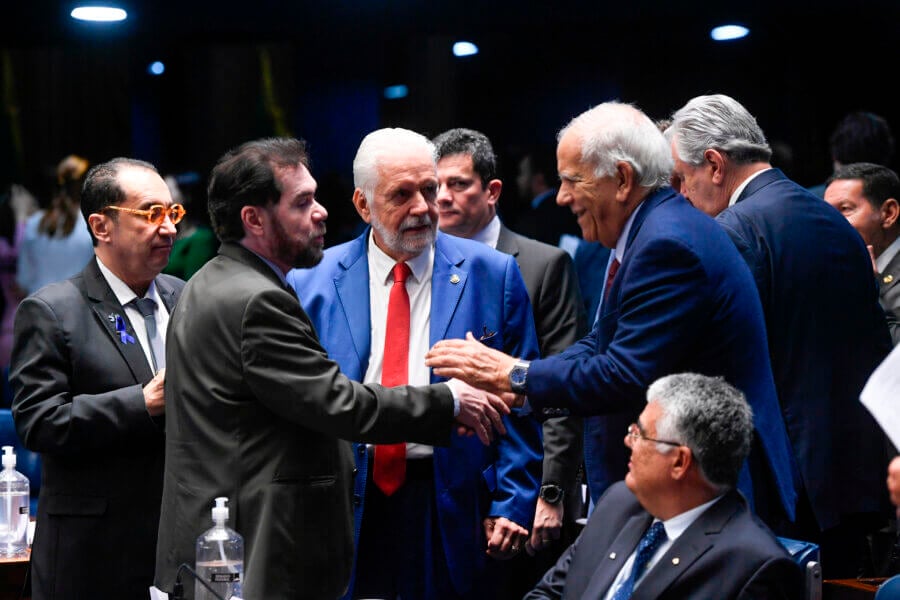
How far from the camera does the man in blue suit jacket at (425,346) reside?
373 cm

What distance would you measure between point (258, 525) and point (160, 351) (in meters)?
1.03

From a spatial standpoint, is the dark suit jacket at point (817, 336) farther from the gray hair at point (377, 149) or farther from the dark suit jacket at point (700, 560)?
the gray hair at point (377, 149)

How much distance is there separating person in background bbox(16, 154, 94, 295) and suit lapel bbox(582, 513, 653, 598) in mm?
5152

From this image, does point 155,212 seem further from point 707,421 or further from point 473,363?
point 707,421

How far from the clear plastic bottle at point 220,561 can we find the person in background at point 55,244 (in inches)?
191

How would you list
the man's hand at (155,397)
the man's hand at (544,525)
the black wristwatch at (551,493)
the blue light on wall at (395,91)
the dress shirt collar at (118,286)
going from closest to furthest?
the man's hand at (155,397), the dress shirt collar at (118,286), the man's hand at (544,525), the black wristwatch at (551,493), the blue light on wall at (395,91)

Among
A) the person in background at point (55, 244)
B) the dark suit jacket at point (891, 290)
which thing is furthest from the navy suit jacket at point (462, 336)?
the person in background at point (55, 244)

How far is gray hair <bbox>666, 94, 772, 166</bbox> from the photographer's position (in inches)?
156

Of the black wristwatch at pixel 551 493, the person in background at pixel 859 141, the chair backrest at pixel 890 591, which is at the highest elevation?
the person in background at pixel 859 141

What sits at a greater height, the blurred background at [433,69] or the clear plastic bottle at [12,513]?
the blurred background at [433,69]

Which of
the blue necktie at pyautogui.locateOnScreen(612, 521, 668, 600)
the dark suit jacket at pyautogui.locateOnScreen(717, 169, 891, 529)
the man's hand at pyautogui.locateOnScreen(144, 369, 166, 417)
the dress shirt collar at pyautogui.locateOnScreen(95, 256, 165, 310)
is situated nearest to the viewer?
the blue necktie at pyautogui.locateOnScreen(612, 521, 668, 600)

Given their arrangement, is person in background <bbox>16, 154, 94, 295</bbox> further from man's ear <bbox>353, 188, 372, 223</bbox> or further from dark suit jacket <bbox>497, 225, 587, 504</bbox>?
man's ear <bbox>353, 188, 372, 223</bbox>

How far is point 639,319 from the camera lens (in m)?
3.16

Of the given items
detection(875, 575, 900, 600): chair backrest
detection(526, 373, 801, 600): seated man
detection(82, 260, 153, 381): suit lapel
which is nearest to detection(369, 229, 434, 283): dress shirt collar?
detection(82, 260, 153, 381): suit lapel
